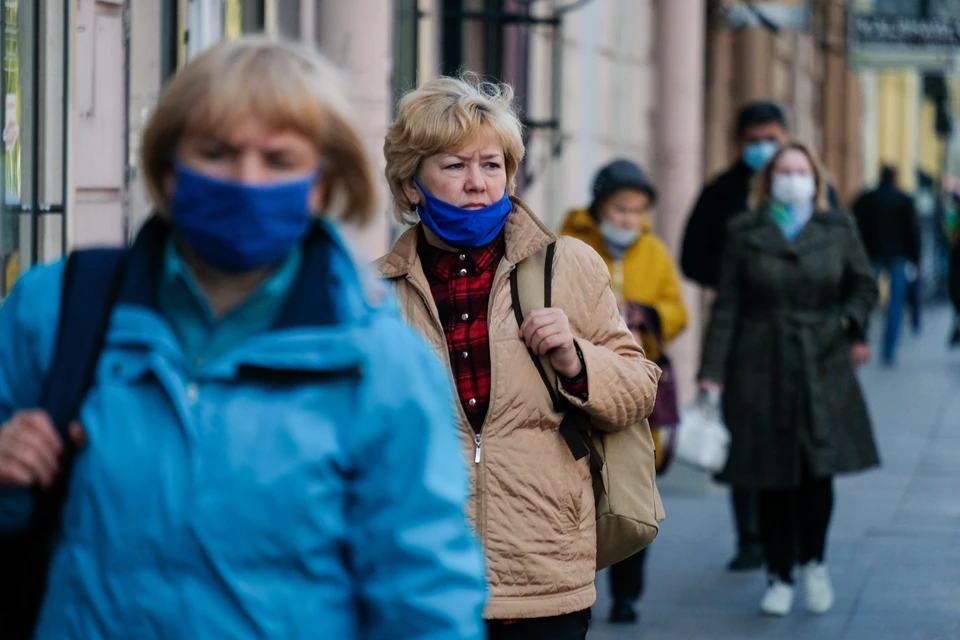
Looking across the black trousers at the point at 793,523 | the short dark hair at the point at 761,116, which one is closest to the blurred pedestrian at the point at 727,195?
the short dark hair at the point at 761,116

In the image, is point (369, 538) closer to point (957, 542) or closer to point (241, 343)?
point (241, 343)

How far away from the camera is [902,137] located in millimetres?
38906

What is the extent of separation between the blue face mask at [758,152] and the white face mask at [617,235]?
6.03 ft

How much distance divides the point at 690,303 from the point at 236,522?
34.9 ft

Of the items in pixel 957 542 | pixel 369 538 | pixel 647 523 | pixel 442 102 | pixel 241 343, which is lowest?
pixel 957 542

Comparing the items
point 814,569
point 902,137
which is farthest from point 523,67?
point 902,137

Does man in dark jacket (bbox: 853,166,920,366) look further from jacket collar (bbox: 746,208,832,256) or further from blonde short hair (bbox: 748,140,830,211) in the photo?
jacket collar (bbox: 746,208,832,256)

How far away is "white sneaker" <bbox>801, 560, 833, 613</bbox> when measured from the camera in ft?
23.2

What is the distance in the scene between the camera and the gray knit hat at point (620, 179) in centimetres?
675

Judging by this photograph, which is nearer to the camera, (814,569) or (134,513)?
(134,513)

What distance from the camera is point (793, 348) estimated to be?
23.4ft

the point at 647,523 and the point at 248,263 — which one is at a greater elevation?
the point at 248,263

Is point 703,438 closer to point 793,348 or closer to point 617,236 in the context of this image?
point 793,348

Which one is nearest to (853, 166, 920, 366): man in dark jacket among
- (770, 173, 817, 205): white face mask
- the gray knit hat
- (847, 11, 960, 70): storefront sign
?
(847, 11, 960, 70): storefront sign
